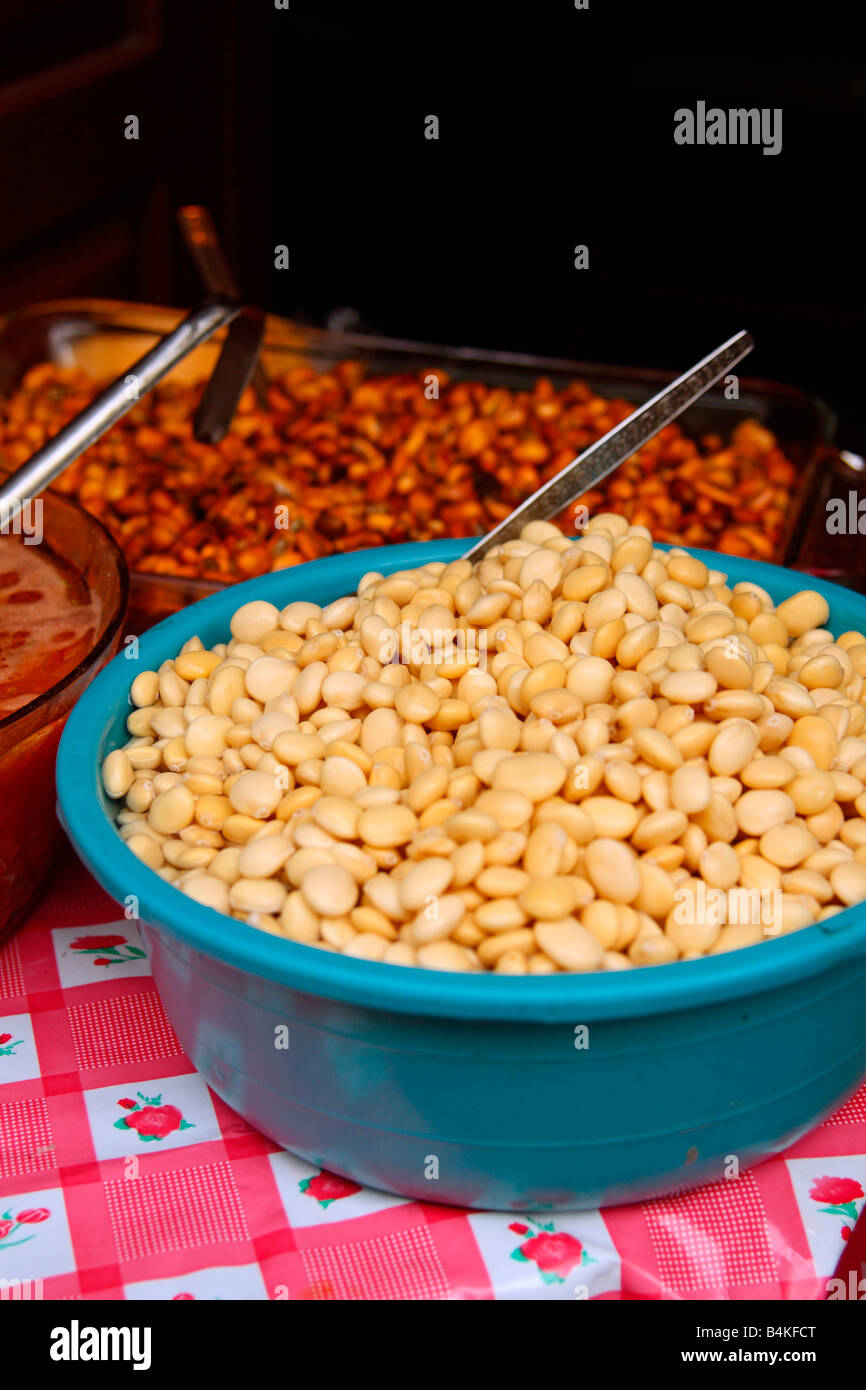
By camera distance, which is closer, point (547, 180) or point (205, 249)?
point (205, 249)

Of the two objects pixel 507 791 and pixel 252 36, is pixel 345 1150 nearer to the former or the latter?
pixel 507 791

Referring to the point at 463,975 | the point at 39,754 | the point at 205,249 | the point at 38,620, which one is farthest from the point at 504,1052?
the point at 205,249

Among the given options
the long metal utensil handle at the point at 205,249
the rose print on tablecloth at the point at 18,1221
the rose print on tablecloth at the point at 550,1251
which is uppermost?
the long metal utensil handle at the point at 205,249

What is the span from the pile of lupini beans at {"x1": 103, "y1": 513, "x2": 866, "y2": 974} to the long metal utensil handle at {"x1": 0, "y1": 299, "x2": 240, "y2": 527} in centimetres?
21

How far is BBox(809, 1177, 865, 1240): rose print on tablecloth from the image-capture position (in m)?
1.00

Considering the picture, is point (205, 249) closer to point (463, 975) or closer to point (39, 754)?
point (39, 754)

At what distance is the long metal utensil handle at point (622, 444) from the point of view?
129 cm

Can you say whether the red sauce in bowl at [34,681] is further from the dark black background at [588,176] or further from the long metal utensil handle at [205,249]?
the dark black background at [588,176]

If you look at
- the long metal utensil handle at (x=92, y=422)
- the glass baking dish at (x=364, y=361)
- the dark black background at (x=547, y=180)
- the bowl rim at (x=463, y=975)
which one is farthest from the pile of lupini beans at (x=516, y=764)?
the dark black background at (x=547, y=180)

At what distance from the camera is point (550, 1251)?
95 centimetres

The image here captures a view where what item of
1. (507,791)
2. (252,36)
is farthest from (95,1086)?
(252,36)

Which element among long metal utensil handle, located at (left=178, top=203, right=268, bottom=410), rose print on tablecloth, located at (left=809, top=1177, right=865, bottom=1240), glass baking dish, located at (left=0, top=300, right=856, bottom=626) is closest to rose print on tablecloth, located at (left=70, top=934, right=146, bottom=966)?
rose print on tablecloth, located at (left=809, top=1177, right=865, bottom=1240)

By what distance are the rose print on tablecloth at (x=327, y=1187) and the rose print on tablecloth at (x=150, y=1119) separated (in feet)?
0.37

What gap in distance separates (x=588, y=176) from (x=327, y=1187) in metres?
3.08
